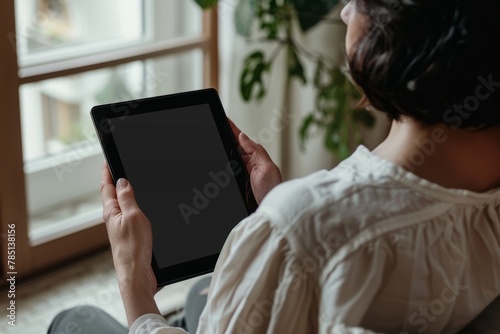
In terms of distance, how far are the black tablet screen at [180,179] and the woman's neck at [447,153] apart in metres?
0.33

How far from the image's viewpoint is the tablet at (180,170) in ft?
3.65

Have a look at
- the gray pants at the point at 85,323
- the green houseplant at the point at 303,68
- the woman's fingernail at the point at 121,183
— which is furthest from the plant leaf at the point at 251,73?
the woman's fingernail at the point at 121,183

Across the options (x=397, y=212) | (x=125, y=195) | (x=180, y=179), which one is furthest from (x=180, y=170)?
(x=397, y=212)

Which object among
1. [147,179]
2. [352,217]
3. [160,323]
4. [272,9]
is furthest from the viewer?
[272,9]

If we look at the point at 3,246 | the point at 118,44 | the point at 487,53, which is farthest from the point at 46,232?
the point at 487,53

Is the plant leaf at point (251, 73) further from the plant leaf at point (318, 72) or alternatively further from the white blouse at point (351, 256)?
the white blouse at point (351, 256)

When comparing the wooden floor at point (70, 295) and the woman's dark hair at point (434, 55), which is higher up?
the woman's dark hair at point (434, 55)

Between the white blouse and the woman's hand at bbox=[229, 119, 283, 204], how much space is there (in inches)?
12.9

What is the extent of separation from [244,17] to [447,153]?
1462 mm

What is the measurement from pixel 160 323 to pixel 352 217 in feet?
1.01

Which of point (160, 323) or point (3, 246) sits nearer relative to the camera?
point (160, 323)

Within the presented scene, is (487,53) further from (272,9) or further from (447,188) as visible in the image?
(272,9)

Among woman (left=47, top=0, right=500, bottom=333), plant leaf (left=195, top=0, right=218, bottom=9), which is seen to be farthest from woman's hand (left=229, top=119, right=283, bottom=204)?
plant leaf (left=195, top=0, right=218, bottom=9)

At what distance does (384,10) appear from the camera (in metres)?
0.85
